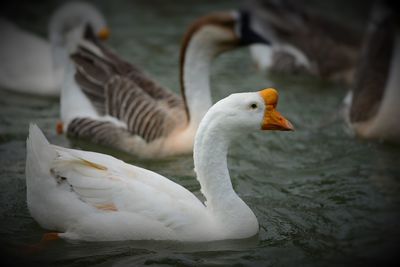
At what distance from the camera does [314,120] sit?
7.99 metres

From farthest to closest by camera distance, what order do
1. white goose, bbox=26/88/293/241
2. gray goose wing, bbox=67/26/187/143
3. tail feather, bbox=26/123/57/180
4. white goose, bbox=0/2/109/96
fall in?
1. white goose, bbox=0/2/109/96
2. gray goose wing, bbox=67/26/187/143
3. tail feather, bbox=26/123/57/180
4. white goose, bbox=26/88/293/241

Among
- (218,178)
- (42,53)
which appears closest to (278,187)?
(218,178)

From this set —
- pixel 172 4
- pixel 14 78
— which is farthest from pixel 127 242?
pixel 172 4

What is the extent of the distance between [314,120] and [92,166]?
13.6ft

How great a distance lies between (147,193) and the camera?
447cm

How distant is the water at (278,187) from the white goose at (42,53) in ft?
0.86

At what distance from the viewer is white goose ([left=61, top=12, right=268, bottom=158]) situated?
6473 mm

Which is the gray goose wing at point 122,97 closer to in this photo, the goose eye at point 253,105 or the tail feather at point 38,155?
the tail feather at point 38,155

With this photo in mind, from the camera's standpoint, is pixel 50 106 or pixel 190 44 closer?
pixel 190 44

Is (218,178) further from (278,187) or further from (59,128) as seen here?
(59,128)

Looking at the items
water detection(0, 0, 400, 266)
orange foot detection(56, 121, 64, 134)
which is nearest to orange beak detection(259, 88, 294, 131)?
water detection(0, 0, 400, 266)

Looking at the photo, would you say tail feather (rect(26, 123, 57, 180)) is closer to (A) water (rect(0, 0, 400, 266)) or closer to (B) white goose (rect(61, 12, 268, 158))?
(A) water (rect(0, 0, 400, 266))

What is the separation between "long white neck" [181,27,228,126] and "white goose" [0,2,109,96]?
9.24 ft

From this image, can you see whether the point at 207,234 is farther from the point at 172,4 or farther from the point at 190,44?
the point at 172,4
